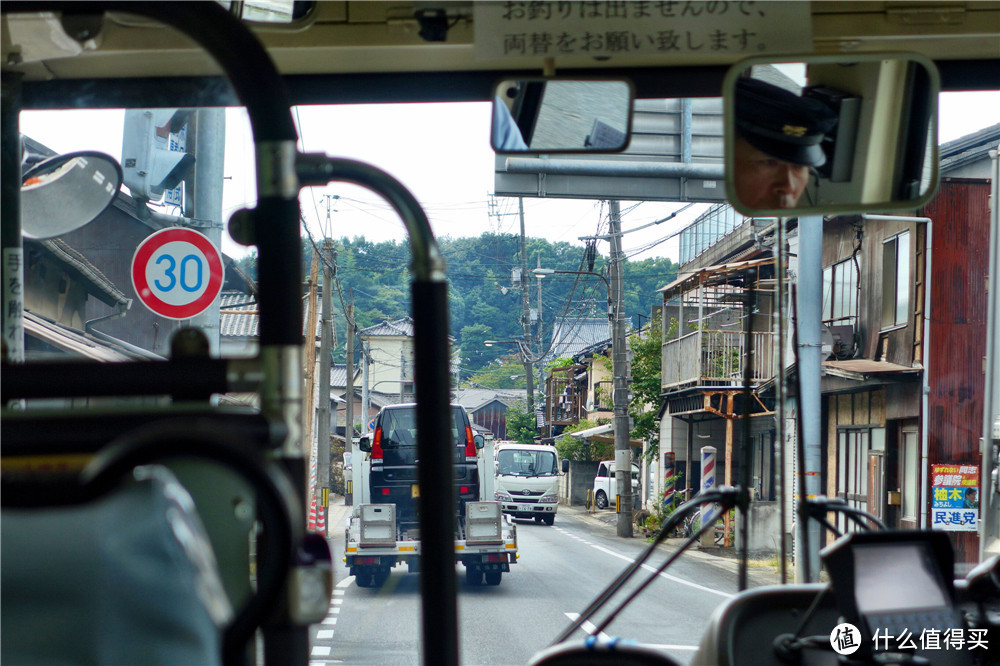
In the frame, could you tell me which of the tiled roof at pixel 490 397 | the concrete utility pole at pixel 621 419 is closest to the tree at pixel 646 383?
the concrete utility pole at pixel 621 419

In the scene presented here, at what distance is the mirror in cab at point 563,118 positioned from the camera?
2.10m

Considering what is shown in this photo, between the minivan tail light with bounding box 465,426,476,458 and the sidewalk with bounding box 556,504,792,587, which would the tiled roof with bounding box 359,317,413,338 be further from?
the minivan tail light with bounding box 465,426,476,458

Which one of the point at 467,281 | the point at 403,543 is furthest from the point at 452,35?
the point at 403,543

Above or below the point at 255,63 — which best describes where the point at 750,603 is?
below

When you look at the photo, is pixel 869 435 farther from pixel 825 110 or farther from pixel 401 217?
pixel 401 217

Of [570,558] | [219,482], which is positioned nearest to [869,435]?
[570,558]

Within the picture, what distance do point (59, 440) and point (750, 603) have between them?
1617 millimetres

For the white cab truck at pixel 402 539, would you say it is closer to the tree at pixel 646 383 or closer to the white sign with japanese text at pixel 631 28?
the white sign with japanese text at pixel 631 28

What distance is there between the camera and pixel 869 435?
9.95 meters

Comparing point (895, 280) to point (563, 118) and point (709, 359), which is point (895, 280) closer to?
point (709, 359)

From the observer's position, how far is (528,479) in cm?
2394

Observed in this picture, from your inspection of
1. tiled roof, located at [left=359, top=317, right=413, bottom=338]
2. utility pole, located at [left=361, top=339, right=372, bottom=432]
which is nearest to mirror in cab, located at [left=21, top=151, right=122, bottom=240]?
tiled roof, located at [left=359, top=317, right=413, bottom=338]

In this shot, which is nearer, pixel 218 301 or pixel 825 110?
pixel 825 110

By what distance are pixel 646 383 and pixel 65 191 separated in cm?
1979
